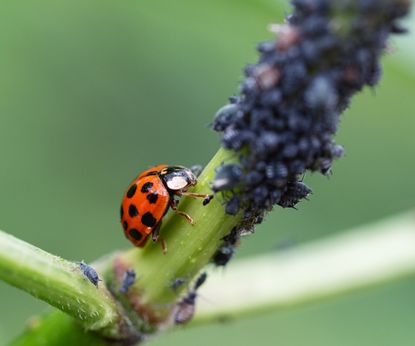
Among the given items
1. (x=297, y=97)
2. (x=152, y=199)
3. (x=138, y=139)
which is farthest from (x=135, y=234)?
(x=138, y=139)

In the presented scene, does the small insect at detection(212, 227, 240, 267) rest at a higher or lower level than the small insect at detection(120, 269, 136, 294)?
higher

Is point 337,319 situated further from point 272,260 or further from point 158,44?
point 158,44

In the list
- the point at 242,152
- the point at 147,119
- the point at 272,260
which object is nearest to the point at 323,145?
the point at 242,152

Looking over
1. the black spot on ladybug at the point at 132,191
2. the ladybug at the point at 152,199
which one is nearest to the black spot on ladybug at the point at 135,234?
the ladybug at the point at 152,199

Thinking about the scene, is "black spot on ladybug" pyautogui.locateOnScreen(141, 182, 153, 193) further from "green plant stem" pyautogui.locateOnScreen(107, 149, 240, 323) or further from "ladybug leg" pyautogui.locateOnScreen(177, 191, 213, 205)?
"ladybug leg" pyautogui.locateOnScreen(177, 191, 213, 205)

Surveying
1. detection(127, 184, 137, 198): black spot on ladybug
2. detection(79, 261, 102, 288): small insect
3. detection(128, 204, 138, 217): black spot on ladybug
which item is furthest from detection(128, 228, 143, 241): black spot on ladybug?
detection(79, 261, 102, 288): small insect

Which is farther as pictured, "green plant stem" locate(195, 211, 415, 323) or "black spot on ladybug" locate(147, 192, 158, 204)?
"green plant stem" locate(195, 211, 415, 323)

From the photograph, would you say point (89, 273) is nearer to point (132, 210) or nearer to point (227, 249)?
point (227, 249)

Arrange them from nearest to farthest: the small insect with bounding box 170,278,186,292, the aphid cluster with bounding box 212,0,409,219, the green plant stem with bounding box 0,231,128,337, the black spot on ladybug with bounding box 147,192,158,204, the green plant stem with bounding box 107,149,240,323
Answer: the aphid cluster with bounding box 212,0,409,219 < the green plant stem with bounding box 0,231,128,337 < the green plant stem with bounding box 107,149,240,323 < the small insect with bounding box 170,278,186,292 < the black spot on ladybug with bounding box 147,192,158,204
